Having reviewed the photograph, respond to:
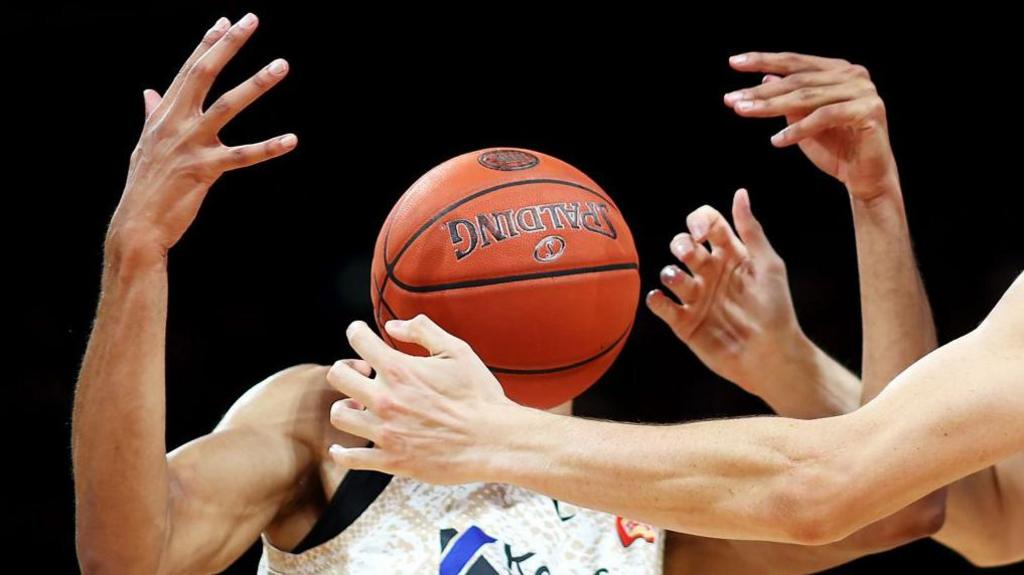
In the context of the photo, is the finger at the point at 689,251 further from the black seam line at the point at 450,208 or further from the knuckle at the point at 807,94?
the black seam line at the point at 450,208

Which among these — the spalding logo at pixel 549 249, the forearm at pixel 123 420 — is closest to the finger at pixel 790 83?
the spalding logo at pixel 549 249

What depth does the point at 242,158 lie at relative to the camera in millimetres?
2031

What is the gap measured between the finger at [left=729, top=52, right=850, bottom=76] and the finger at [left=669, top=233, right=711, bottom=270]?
17.9 inches

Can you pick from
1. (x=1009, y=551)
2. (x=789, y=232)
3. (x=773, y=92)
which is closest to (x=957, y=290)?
(x=789, y=232)

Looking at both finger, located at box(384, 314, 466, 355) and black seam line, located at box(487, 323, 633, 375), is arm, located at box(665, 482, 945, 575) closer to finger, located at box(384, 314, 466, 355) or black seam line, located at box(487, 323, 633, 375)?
black seam line, located at box(487, 323, 633, 375)

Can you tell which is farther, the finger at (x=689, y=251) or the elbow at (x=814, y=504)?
the finger at (x=689, y=251)

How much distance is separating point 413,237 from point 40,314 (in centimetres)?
317

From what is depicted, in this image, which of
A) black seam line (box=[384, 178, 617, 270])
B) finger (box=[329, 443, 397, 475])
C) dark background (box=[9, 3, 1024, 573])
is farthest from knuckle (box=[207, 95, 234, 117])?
dark background (box=[9, 3, 1024, 573])

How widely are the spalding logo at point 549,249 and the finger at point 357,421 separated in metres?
0.46

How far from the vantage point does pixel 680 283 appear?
283cm

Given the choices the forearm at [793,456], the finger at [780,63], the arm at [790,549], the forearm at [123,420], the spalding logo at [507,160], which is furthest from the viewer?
the arm at [790,549]

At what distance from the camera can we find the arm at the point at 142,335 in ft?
6.50

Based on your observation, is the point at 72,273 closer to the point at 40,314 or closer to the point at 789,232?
the point at 40,314

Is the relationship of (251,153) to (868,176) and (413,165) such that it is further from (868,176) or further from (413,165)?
(413,165)
